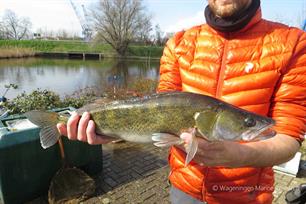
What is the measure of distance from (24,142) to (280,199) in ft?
14.9

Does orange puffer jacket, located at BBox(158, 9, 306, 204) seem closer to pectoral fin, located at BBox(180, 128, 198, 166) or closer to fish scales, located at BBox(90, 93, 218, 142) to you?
fish scales, located at BBox(90, 93, 218, 142)

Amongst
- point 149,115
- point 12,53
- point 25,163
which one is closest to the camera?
point 149,115

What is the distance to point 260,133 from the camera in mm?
1747

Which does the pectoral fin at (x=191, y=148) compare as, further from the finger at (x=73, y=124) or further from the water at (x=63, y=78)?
the water at (x=63, y=78)

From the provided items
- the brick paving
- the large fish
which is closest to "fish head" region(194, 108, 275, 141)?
the large fish

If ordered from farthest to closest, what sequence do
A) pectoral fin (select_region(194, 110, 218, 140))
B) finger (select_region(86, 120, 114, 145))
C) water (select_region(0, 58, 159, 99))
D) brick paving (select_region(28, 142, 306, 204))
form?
water (select_region(0, 58, 159, 99)) → brick paving (select_region(28, 142, 306, 204)) → finger (select_region(86, 120, 114, 145)) → pectoral fin (select_region(194, 110, 218, 140))

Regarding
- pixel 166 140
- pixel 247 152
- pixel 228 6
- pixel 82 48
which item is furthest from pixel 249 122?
pixel 82 48

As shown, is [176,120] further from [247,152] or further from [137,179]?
[137,179]

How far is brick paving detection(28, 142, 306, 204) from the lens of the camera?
452 cm

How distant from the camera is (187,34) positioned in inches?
89.8

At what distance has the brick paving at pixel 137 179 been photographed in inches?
178

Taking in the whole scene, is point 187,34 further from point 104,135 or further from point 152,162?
point 152,162

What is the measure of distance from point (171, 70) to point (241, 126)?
31.7 inches

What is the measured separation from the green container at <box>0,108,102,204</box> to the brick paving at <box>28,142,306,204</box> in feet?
2.83
